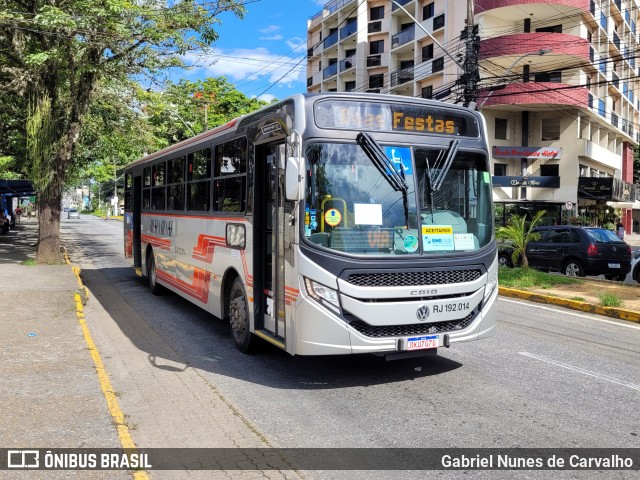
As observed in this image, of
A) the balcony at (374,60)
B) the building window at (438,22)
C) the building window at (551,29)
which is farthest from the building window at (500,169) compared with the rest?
the balcony at (374,60)

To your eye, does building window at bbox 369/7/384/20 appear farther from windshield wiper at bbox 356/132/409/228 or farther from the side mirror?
the side mirror

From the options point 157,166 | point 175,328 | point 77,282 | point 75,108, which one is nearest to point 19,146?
point 75,108

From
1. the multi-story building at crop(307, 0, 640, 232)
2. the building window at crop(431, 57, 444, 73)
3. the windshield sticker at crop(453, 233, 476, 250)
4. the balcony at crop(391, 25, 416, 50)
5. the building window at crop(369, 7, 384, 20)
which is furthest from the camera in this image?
the building window at crop(369, 7, 384, 20)

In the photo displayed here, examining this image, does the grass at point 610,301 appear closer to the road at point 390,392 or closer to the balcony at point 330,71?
the road at point 390,392

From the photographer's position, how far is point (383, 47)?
4806cm

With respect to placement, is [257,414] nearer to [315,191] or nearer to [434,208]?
[315,191]

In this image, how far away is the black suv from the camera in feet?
53.0

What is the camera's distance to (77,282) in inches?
526

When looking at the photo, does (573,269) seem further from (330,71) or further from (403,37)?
(330,71)

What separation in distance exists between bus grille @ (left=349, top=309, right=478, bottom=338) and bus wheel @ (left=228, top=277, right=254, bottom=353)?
6.29ft

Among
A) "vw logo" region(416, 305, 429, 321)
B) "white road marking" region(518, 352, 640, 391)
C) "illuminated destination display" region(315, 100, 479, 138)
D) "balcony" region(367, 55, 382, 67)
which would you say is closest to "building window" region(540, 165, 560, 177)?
"balcony" region(367, 55, 382, 67)

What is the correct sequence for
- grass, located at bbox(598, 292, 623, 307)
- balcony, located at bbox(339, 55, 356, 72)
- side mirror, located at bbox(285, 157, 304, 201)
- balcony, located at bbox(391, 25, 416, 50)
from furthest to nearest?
balcony, located at bbox(339, 55, 356, 72) < balcony, located at bbox(391, 25, 416, 50) < grass, located at bbox(598, 292, 623, 307) < side mirror, located at bbox(285, 157, 304, 201)

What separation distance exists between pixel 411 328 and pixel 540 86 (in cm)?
3216

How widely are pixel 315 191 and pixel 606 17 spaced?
42848 millimetres
